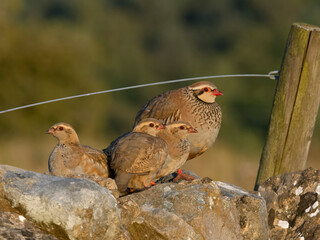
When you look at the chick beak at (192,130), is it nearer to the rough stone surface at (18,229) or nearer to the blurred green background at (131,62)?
the rough stone surface at (18,229)

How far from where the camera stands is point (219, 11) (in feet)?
141

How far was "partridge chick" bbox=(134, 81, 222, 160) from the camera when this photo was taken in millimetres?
8367

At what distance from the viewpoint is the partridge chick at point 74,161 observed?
7.60 m

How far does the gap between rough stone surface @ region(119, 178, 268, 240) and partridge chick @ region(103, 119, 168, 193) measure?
1.91 feet

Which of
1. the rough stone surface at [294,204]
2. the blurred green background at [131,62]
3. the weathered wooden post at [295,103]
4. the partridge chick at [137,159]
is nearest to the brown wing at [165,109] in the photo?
the partridge chick at [137,159]

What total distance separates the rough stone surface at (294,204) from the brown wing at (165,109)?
4.20 ft

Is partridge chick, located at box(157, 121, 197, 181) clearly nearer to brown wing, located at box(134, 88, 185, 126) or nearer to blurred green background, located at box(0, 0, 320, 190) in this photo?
brown wing, located at box(134, 88, 185, 126)

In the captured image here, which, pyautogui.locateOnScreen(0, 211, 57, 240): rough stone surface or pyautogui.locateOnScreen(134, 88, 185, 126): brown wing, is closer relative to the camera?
pyautogui.locateOnScreen(0, 211, 57, 240): rough stone surface

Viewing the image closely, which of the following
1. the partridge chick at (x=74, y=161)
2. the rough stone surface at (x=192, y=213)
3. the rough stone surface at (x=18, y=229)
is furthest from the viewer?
the partridge chick at (x=74, y=161)

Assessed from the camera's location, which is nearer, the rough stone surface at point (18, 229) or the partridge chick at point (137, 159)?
the rough stone surface at point (18, 229)

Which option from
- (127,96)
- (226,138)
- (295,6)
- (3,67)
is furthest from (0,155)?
(295,6)

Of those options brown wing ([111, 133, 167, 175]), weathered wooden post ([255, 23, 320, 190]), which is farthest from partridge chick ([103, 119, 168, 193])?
weathered wooden post ([255, 23, 320, 190])

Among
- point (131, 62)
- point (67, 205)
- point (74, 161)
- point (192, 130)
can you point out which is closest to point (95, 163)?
point (74, 161)

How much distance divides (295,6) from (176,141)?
114ft
